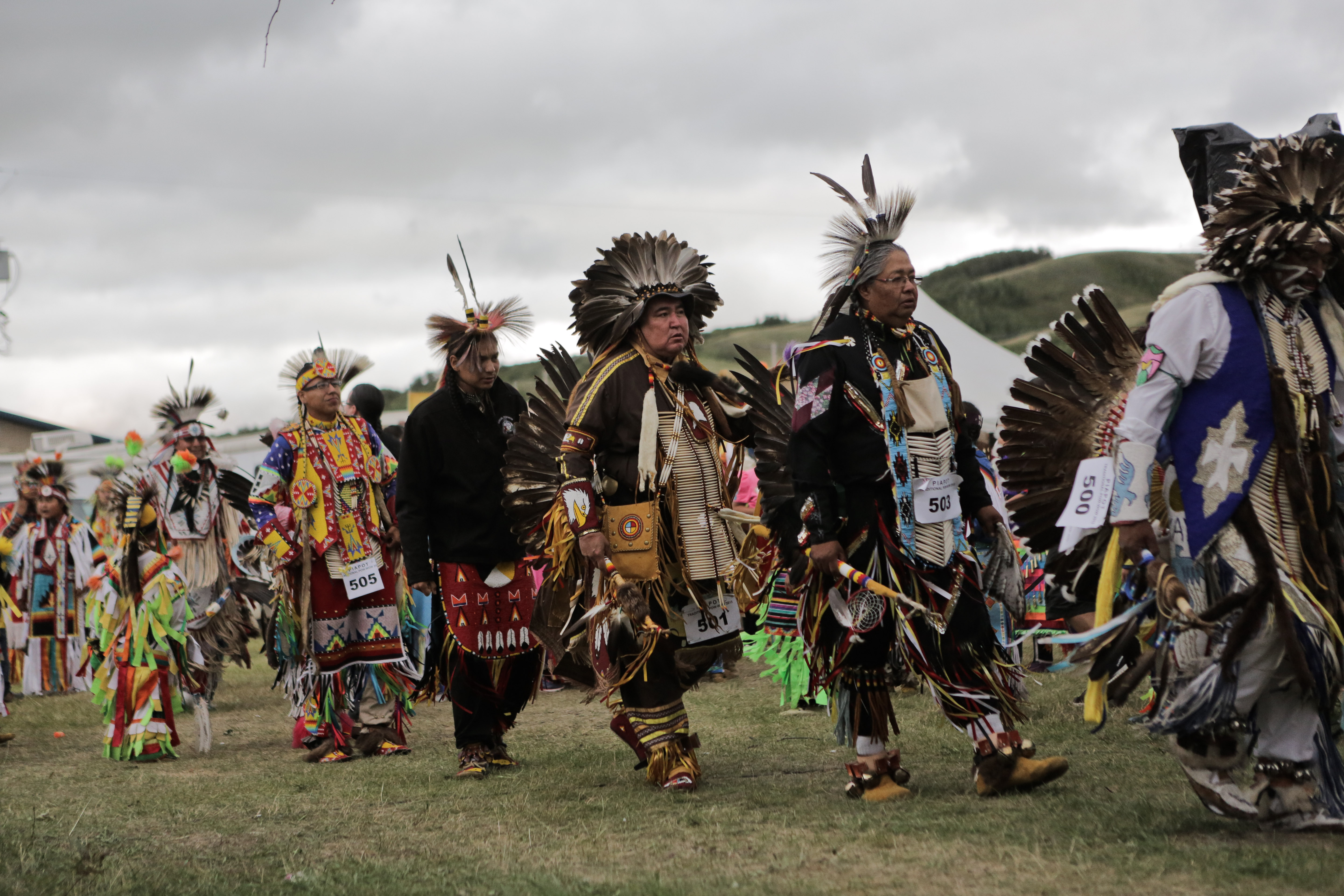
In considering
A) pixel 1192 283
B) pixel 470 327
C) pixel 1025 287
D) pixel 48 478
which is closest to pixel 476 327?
pixel 470 327

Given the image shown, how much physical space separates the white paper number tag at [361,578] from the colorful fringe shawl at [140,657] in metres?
1.21

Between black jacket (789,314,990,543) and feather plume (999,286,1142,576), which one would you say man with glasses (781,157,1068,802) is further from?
feather plume (999,286,1142,576)

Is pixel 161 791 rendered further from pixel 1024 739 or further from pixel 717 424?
pixel 1024 739

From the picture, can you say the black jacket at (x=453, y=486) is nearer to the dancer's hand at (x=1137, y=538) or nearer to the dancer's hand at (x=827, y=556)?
the dancer's hand at (x=827, y=556)

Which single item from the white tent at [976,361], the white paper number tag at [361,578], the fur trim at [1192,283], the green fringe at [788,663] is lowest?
the green fringe at [788,663]

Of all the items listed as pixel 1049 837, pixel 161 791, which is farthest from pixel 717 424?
pixel 161 791

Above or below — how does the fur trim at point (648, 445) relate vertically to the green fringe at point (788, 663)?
above

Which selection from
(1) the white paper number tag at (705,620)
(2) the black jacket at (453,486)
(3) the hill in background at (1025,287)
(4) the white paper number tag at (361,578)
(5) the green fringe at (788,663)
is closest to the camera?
(1) the white paper number tag at (705,620)

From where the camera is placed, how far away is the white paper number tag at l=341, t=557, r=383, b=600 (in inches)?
263

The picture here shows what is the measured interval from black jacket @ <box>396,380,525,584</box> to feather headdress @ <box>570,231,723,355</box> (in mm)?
842

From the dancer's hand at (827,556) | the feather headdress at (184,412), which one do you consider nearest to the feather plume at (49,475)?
the feather headdress at (184,412)

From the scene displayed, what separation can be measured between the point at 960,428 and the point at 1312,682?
157 centimetres

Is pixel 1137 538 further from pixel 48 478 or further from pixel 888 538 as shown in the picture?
pixel 48 478

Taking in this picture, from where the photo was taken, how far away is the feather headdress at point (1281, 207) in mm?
3770
